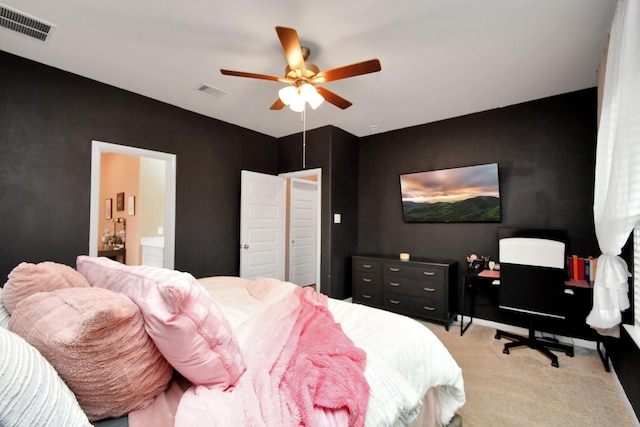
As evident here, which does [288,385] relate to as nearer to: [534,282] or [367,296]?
[534,282]

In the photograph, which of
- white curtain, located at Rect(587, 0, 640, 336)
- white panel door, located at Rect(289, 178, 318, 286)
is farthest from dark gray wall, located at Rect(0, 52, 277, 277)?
white curtain, located at Rect(587, 0, 640, 336)

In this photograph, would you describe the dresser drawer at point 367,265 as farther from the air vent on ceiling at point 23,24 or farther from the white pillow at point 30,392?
the air vent on ceiling at point 23,24

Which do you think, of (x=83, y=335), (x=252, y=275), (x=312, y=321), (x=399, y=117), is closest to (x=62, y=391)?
(x=83, y=335)

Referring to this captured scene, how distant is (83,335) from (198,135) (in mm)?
3467

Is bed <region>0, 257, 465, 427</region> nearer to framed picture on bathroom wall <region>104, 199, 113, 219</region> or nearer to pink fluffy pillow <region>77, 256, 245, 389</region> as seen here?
pink fluffy pillow <region>77, 256, 245, 389</region>

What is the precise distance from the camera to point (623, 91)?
1.64 metres

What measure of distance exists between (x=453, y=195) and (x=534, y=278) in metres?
1.44

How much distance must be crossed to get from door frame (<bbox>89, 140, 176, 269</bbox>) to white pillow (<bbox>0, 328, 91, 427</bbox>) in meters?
2.68

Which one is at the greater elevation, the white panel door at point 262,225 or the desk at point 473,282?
the white panel door at point 262,225

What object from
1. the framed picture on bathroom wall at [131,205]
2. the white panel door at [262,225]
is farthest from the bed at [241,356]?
the framed picture on bathroom wall at [131,205]

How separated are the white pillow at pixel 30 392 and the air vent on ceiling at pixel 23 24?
2.54 metres

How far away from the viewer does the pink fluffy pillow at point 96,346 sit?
840 millimetres

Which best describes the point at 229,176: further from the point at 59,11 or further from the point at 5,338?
the point at 5,338

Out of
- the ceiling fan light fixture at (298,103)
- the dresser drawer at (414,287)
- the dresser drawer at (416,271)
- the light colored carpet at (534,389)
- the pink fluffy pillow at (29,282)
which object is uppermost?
the ceiling fan light fixture at (298,103)
